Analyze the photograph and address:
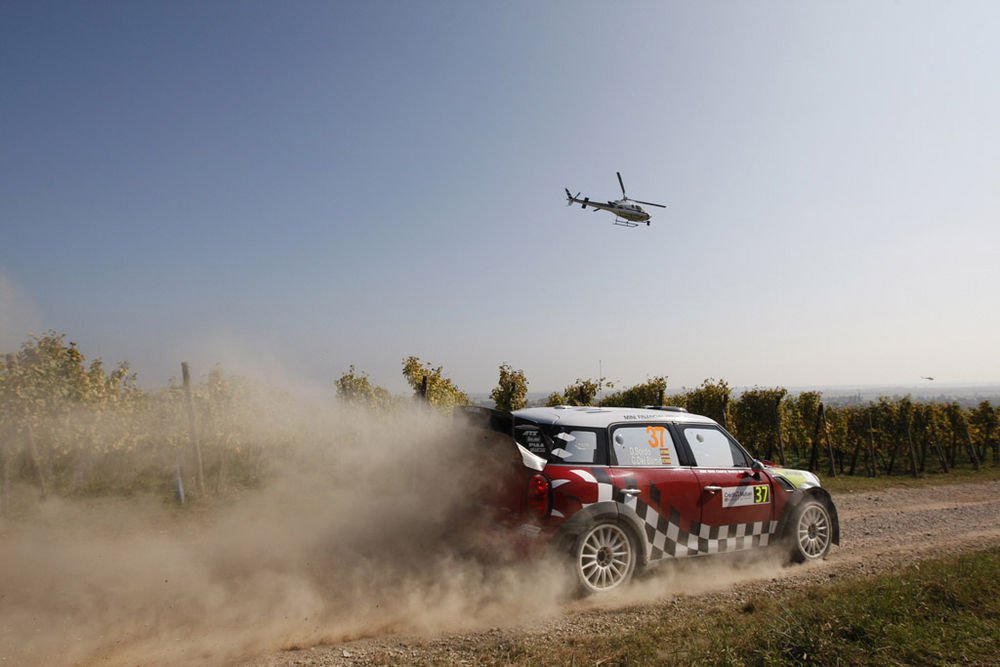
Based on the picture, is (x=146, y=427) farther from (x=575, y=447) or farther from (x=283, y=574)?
(x=575, y=447)

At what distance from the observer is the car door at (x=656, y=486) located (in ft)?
18.1

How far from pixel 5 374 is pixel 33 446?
1.45 m

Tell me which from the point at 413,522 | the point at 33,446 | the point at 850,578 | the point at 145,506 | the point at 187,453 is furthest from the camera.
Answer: the point at 187,453

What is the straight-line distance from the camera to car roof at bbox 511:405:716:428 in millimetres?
5641

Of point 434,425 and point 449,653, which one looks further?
point 434,425

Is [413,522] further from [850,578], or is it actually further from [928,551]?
[928,551]

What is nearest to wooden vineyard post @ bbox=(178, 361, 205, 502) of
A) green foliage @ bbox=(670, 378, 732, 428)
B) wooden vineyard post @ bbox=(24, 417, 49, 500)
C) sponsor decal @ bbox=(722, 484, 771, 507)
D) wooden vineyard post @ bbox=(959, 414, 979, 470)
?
wooden vineyard post @ bbox=(24, 417, 49, 500)

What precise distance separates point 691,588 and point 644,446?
4.78 feet

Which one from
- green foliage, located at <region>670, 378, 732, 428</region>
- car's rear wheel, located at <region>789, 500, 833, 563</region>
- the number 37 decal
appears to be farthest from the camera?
green foliage, located at <region>670, 378, 732, 428</region>

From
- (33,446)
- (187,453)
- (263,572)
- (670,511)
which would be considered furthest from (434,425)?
(187,453)

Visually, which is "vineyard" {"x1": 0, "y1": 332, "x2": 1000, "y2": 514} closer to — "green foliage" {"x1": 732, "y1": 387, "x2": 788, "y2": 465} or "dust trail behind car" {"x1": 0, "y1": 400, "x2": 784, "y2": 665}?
"dust trail behind car" {"x1": 0, "y1": 400, "x2": 784, "y2": 665}

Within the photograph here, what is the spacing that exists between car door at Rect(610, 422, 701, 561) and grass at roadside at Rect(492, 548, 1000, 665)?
87 cm

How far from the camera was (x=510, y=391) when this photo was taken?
2783cm

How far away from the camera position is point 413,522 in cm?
615
